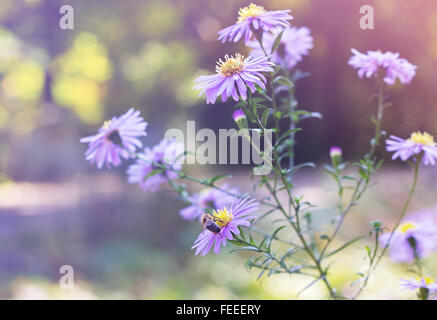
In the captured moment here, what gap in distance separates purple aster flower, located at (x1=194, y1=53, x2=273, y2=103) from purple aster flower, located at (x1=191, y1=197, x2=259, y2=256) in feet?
0.49

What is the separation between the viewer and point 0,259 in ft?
8.96

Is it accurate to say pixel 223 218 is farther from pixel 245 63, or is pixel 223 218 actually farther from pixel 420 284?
pixel 420 284

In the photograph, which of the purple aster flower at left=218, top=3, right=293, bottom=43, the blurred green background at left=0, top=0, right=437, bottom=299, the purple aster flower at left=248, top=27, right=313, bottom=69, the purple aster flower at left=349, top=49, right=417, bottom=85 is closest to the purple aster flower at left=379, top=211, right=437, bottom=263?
the purple aster flower at left=349, top=49, right=417, bottom=85

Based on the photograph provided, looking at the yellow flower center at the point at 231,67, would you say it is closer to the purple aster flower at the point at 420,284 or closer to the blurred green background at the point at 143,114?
the purple aster flower at the point at 420,284

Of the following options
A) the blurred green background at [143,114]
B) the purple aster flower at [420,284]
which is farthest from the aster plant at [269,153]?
the blurred green background at [143,114]

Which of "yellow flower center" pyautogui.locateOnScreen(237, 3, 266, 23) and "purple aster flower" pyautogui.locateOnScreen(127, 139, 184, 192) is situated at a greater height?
"yellow flower center" pyautogui.locateOnScreen(237, 3, 266, 23)

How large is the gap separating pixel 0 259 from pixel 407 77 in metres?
2.75

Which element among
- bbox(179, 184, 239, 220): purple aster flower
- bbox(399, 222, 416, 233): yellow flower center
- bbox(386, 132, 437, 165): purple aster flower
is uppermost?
bbox(386, 132, 437, 165): purple aster flower

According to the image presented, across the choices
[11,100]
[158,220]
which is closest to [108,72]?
[11,100]

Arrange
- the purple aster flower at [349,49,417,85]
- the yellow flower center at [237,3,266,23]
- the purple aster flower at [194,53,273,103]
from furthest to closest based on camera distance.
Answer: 1. the purple aster flower at [349,49,417,85]
2. the yellow flower center at [237,3,266,23]
3. the purple aster flower at [194,53,273,103]

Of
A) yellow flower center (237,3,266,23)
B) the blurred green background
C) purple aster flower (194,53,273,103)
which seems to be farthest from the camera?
the blurred green background

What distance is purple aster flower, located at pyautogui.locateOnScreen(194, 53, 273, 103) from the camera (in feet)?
1.81

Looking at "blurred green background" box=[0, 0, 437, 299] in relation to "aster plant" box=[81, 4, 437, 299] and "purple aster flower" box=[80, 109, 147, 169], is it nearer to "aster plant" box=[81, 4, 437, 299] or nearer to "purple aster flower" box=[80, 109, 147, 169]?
"aster plant" box=[81, 4, 437, 299]

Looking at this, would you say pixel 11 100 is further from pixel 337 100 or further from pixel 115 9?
pixel 337 100
